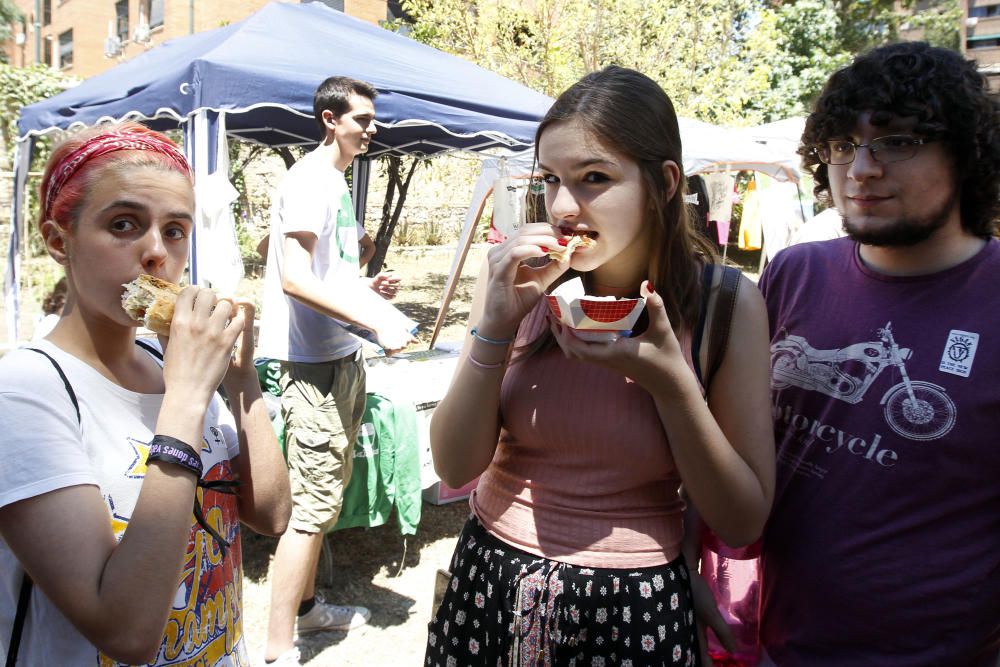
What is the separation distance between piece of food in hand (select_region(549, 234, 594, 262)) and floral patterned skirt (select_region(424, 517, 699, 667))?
1.95 ft

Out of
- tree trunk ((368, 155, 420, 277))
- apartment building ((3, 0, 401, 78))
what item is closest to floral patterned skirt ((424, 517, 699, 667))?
tree trunk ((368, 155, 420, 277))

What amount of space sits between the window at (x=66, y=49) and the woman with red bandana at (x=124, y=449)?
34619mm

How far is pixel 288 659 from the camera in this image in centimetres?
292

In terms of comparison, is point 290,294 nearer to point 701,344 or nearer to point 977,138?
point 701,344

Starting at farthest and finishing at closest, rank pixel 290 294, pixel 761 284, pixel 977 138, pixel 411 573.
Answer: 1. pixel 411 573
2. pixel 290 294
3. pixel 761 284
4. pixel 977 138

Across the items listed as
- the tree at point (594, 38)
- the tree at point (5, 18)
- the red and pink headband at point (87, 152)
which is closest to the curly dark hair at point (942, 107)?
the red and pink headband at point (87, 152)

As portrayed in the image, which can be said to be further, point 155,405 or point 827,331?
point 827,331

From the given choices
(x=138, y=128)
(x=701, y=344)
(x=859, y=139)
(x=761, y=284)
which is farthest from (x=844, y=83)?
(x=138, y=128)

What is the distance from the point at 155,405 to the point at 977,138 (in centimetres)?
174

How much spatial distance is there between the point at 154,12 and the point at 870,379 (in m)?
29.4

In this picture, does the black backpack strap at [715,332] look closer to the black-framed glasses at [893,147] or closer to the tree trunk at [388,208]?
the black-framed glasses at [893,147]

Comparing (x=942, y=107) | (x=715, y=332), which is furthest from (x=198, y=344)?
(x=942, y=107)

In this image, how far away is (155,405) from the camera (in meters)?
1.31

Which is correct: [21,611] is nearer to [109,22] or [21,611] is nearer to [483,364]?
[483,364]
